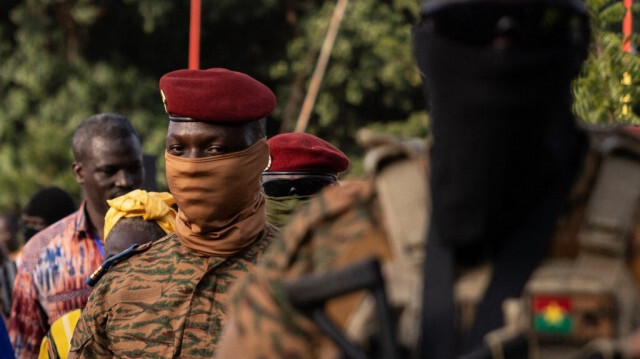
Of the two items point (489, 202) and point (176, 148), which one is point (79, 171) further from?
point (489, 202)

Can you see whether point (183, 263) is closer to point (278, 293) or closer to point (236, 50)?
point (278, 293)

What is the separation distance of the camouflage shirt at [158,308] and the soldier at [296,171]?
4.56 ft

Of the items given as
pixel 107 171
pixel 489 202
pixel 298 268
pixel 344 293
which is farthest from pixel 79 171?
pixel 489 202

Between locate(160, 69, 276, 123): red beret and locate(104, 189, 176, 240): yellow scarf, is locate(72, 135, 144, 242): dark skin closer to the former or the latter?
locate(104, 189, 176, 240): yellow scarf

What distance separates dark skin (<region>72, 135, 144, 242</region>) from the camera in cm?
641

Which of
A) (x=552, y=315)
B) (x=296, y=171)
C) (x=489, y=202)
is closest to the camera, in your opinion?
(x=552, y=315)

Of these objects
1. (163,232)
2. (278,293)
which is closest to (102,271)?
(163,232)

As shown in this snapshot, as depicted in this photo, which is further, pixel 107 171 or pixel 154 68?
pixel 154 68

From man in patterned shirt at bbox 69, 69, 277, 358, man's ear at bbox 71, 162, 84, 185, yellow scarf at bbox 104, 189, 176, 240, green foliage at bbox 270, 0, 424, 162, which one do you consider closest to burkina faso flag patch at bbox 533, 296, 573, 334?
man in patterned shirt at bbox 69, 69, 277, 358

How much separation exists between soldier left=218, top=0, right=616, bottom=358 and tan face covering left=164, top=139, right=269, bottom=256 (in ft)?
6.40

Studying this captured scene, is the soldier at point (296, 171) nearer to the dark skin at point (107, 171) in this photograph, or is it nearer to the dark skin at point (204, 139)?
the dark skin at point (107, 171)

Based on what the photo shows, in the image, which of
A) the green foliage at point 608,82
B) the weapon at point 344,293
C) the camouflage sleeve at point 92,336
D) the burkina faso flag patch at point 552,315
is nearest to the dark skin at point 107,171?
the camouflage sleeve at point 92,336

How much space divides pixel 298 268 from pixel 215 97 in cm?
197

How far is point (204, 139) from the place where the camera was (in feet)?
14.6
